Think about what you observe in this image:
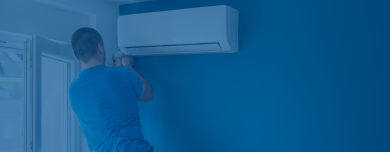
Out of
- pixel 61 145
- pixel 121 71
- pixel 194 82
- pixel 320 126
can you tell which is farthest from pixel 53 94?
pixel 320 126

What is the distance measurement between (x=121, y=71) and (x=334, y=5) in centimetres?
130

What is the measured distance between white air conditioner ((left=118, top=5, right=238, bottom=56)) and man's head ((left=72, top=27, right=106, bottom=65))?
A: 12.4 inches

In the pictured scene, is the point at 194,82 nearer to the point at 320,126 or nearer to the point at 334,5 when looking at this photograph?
the point at 320,126

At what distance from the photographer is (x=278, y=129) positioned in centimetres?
164

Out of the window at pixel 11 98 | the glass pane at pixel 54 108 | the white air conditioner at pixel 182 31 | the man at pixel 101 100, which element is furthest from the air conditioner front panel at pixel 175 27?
the window at pixel 11 98

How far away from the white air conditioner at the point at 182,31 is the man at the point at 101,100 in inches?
11.8

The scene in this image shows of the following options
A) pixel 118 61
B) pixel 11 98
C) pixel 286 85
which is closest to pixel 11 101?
pixel 11 98

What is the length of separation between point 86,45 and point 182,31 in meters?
0.57

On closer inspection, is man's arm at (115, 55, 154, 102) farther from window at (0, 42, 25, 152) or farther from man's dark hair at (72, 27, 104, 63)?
window at (0, 42, 25, 152)

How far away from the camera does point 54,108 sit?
6.51 ft

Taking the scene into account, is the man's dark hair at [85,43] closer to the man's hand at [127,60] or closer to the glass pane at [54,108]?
the man's hand at [127,60]

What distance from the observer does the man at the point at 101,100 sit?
1.46 m

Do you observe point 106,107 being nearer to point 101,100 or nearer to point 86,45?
point 101,100

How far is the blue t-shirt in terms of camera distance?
4.78 feet
